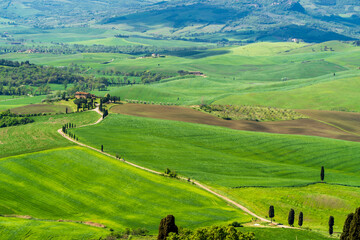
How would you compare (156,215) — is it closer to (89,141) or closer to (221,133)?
(89,141)

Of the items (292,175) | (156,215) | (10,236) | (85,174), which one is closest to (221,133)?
(292,175)

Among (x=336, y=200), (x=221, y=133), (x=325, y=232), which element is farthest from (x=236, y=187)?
(x=221, y=133)

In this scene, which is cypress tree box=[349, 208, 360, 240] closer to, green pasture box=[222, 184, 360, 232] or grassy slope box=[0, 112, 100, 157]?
green pasture box=[222, 184, 360, 232]

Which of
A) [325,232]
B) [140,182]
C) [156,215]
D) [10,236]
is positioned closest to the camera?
[10,236]

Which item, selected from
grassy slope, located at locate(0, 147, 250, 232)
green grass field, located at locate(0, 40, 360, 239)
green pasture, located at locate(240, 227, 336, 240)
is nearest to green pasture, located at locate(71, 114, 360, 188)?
green grass field, located at locate(0, 40, 360, 239)

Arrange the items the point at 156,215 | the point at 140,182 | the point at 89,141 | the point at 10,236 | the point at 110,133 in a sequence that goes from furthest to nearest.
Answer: the point at 110,133
the point at 89,141
the point at 140,182
the point at 156,215
the point at 10,236

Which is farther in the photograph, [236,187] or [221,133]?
[221,133]
